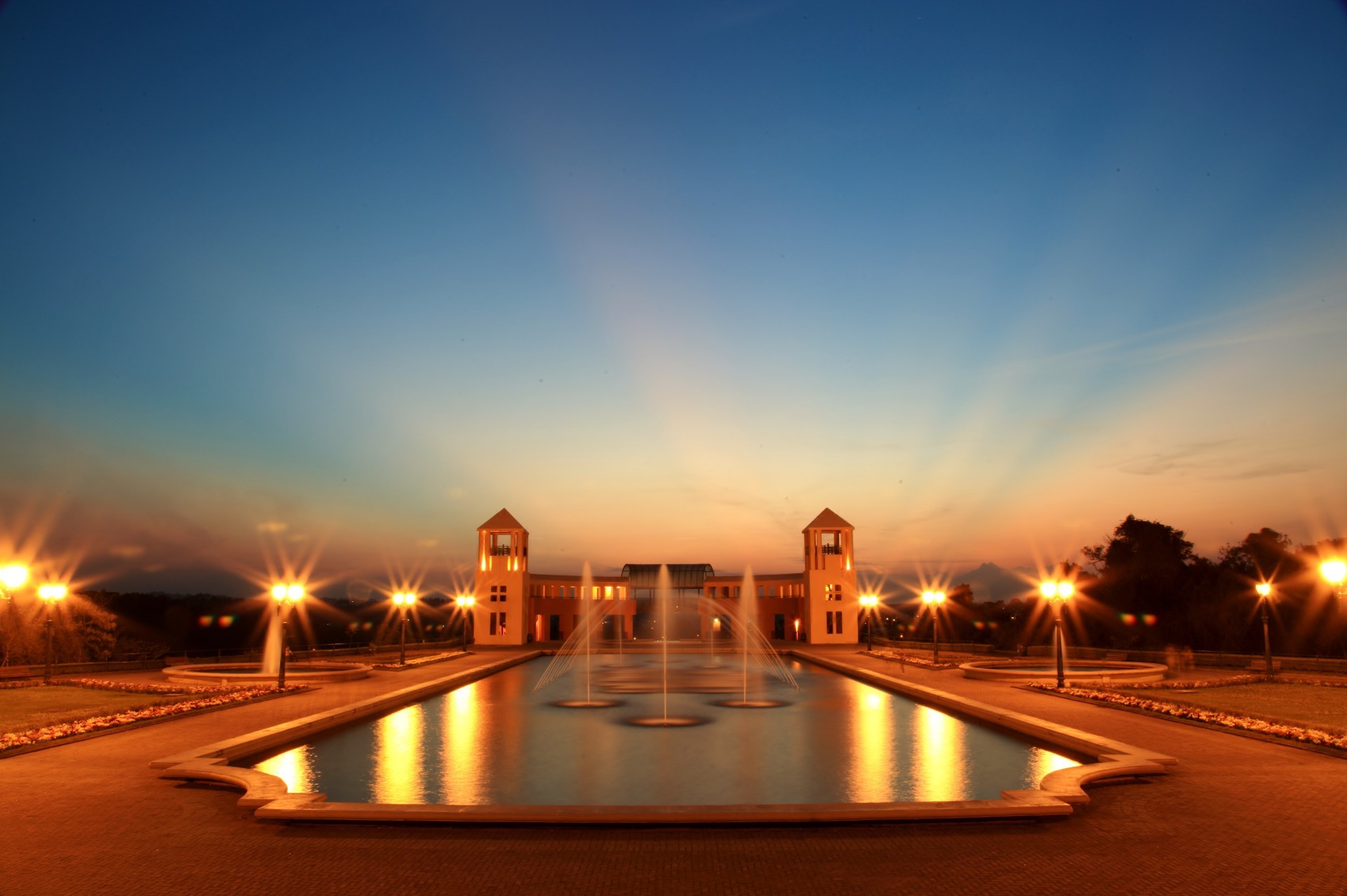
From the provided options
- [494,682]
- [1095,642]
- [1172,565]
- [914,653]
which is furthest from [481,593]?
[1172,565]

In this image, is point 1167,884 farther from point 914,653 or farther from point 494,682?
point 914,653

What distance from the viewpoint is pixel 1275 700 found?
18844 millimetres

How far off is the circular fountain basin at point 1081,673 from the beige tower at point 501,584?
1001 inches

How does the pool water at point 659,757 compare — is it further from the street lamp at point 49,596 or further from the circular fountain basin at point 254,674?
the street lamp at point 49,596

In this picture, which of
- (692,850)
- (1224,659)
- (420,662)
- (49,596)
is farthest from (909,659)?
(49,596)

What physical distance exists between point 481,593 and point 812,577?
18.8 meters

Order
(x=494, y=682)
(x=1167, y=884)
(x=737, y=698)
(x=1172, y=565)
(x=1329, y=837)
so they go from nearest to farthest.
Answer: (x=1167, y=884), (x=1329, y=837), (x=737, y=698), (x=494, y=682), (x=1172, y=565)

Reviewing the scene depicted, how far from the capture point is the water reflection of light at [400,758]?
11.2 meters

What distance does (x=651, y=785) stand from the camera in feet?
39.3

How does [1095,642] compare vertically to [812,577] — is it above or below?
below

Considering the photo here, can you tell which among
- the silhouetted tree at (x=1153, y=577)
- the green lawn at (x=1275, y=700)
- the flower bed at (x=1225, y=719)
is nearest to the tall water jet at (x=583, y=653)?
the flower bed at (x=1225, y=719)

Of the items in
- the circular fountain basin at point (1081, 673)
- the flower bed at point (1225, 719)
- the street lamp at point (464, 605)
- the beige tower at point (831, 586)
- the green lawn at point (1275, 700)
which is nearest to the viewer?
the flower bed at point (1225, 719)

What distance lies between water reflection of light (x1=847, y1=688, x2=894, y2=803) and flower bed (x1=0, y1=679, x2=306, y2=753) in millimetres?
12465

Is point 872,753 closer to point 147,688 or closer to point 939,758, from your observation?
point 939,758
